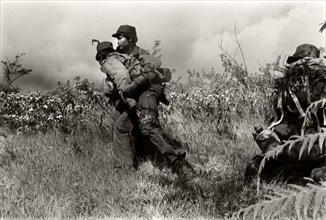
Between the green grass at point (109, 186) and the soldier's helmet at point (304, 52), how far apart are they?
1.30 m

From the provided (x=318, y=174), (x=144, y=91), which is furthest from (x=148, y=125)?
(x=318, y=174)

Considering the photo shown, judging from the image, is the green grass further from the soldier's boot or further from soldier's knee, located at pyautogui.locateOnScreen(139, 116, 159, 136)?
soldier's knee, located at pyautogui.locateOnScreen(139, 116, 159, 136)

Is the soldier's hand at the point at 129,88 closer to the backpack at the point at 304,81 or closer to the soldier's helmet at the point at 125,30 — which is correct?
the soldier's helmet at the point at 125,30

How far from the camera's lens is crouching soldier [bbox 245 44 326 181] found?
400 centimetres

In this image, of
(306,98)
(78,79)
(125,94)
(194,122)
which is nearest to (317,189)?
(306,98)

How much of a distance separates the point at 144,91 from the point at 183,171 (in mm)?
1115

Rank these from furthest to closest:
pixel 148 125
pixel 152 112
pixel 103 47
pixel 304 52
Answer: pixel 103 47 → pixel 152 112 → pixel 148 125 → pixel 304 52

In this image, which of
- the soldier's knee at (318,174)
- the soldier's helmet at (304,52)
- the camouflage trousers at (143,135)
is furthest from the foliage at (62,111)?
the soldier's knee at (318,174)

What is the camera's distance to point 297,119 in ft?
14.1

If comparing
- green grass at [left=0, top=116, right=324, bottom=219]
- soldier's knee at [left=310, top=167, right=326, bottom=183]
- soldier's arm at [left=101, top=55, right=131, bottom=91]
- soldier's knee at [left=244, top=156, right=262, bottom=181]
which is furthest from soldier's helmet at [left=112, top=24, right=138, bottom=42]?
soldier's knee at [left=310, top=167, right=326, bottom=183]

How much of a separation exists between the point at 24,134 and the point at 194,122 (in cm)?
271

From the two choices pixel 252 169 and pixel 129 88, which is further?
pixel 129 88

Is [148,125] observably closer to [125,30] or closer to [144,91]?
[144,91]

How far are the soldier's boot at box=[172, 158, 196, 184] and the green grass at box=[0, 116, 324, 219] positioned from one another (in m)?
0.08
